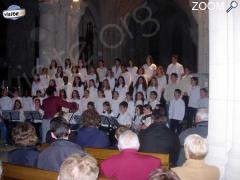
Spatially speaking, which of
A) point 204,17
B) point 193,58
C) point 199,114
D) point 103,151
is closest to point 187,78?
point 204,17

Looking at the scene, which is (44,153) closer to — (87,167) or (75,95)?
(87,167)

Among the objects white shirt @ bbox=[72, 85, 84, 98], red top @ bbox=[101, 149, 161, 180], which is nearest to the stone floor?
white shirt @ bbox=[72, 85, 84, 98]

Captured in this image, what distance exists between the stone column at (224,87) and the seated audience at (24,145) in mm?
2855

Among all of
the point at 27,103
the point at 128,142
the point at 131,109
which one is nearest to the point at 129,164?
the point at 128,142

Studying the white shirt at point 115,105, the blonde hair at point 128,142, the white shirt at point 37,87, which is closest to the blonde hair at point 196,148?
the blonde hair at point 128,142

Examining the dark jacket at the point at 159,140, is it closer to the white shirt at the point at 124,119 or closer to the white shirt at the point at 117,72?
the white shirt at the point at 124,119

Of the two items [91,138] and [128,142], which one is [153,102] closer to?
[91,138]

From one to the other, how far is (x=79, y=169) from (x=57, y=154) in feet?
7.88

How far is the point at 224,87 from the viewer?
7.27 metres

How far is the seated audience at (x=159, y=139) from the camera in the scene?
688 cm

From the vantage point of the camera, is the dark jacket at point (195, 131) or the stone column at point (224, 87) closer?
the stone column at point (224, 87)

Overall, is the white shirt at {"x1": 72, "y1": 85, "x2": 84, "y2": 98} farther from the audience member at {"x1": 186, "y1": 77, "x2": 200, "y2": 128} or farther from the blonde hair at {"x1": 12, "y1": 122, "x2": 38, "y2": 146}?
the blonde hair at {"x1": 12, "y1": 122, "x2": 38, "y2": 146}

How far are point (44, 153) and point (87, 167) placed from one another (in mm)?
2500

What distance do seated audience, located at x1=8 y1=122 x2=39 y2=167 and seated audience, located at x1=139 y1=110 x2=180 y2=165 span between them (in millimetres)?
1812
